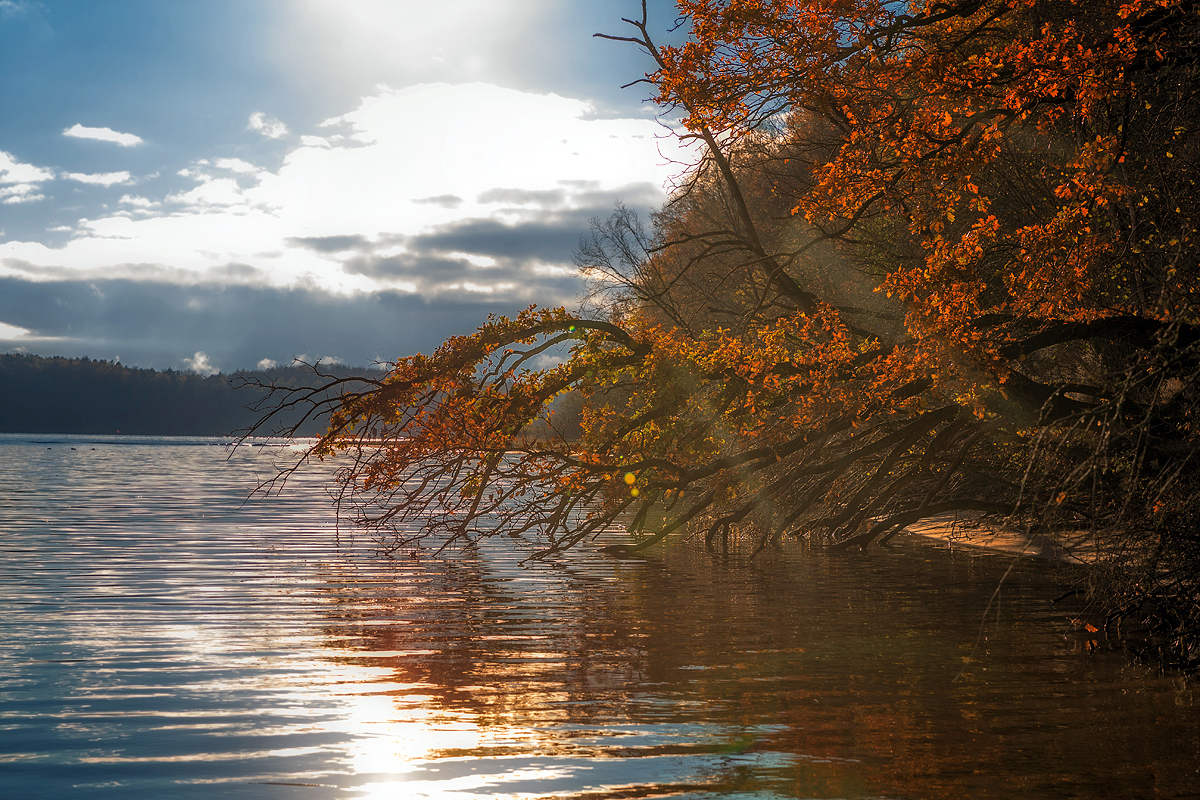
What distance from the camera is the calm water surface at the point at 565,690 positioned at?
7586mm

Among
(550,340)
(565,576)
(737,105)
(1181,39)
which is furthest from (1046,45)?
(565,576)

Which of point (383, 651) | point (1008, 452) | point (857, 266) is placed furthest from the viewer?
point (857, 266)

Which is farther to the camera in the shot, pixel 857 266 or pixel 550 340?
pixel 857 266

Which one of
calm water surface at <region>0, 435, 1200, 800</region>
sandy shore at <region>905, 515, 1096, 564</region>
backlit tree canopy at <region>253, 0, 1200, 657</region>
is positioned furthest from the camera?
sandy shore at <region>905, 515, 1096, 564</region>

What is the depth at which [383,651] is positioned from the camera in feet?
40.1

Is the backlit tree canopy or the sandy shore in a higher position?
the backlit tree canopy

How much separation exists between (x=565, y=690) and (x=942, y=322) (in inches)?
239

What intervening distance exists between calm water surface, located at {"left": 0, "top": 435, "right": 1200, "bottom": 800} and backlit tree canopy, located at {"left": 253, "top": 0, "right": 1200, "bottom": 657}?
72.3 inches

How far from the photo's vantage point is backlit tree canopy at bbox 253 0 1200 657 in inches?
434

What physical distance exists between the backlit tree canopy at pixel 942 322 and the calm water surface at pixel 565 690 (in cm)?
184

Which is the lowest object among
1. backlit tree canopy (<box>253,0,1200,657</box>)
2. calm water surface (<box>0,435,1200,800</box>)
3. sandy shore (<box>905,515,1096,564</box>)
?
sandy shore (<box>905,515,1096,564</box>)

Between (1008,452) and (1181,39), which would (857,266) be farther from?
(1181,39)

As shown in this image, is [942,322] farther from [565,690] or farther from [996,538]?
[996,538]

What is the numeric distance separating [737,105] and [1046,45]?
371 centimetres
